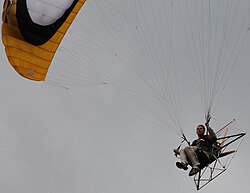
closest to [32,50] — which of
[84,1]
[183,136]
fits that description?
[84,1]

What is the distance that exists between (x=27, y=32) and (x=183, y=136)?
4.68 metres

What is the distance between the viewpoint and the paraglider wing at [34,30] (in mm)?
12571

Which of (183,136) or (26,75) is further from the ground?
(26,75)

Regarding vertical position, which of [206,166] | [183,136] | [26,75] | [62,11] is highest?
[62,11]

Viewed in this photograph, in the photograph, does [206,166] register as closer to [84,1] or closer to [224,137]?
[224,137]

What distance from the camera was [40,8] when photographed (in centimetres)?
1280

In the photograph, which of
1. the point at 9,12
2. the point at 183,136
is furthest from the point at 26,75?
the point at 183,136

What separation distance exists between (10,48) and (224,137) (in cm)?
579

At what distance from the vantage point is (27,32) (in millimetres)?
12773

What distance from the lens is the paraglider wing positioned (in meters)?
12.6

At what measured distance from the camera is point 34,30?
42.1ft

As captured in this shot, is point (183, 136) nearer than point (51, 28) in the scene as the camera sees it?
Yes

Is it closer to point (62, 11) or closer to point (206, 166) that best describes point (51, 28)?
point (62, 11)

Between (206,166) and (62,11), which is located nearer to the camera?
(206,166)
